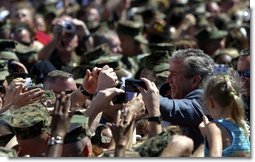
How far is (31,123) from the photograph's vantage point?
4.78 meters

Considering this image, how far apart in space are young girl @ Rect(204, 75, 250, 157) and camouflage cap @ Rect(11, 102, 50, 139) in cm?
90

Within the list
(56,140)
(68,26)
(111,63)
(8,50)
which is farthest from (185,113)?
(68,26)

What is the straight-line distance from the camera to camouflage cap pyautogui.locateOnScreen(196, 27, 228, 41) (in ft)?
32.8

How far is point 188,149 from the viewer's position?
14.6ft

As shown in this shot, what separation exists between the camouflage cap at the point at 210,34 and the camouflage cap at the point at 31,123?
528 cm

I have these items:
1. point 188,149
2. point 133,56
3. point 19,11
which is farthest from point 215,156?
point 19,11

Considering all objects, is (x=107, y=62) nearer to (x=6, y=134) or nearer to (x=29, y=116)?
(x=6, y=134)

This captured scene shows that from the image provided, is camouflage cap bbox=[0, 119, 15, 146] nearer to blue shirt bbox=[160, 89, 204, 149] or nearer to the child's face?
blue shirt bbox=[160, 89, 204, 149]

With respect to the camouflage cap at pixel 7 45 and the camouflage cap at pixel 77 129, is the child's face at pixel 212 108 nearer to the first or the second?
the camouflage cap at pixel 77 129

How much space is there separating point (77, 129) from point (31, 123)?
27 cm

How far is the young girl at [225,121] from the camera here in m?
4.64

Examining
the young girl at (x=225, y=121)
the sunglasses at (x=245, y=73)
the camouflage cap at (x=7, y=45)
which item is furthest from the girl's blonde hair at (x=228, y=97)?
the camouflage cap at (x=7, y=45)

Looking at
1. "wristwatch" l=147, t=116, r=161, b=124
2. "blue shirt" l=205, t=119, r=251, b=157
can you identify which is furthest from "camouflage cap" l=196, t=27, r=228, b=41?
"blue shirt" l=205, t=119, r=251, b=157

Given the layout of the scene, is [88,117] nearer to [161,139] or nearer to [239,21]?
[161,139]
